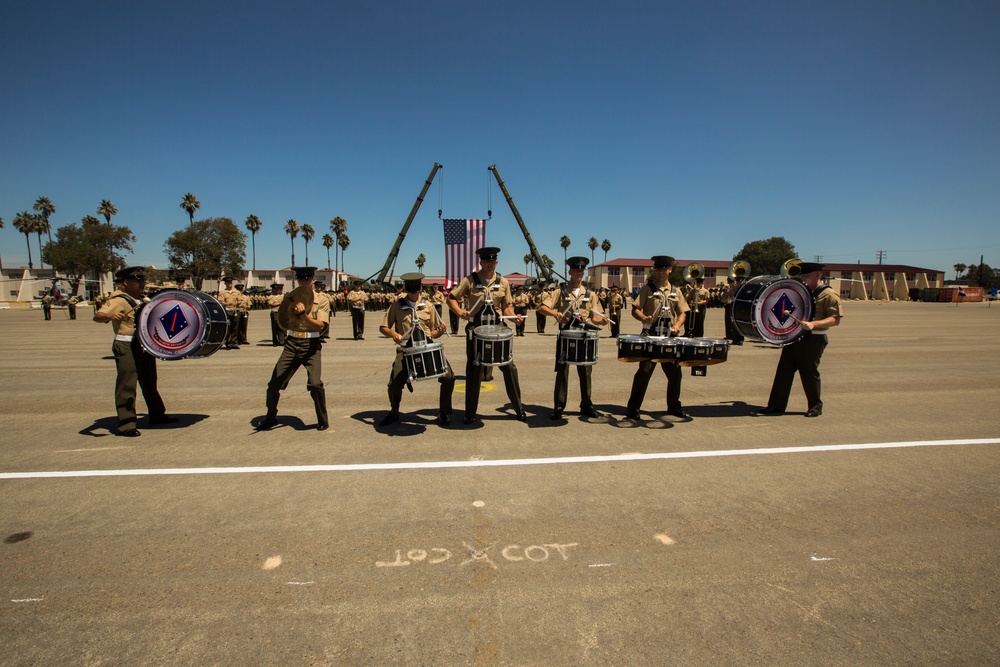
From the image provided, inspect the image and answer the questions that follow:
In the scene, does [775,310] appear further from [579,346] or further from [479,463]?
[479,463]

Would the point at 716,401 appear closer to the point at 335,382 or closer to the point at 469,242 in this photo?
the point at 335,382

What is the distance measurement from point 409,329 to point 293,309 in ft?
4.60

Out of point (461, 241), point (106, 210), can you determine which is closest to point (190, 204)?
point (106, 210)

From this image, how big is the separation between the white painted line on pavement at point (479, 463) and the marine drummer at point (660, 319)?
149 cm

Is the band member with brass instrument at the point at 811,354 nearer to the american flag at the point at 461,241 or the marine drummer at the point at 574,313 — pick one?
the marine drummer at the point at 574,313

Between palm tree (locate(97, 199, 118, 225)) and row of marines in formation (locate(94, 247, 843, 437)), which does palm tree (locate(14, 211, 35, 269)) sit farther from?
row of marines in formation (locate(94, 247, 843, 437))

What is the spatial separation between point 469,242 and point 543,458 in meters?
21.5

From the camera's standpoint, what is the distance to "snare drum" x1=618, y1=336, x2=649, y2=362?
21.2 ft

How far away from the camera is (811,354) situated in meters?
7.27

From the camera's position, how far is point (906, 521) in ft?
13.1

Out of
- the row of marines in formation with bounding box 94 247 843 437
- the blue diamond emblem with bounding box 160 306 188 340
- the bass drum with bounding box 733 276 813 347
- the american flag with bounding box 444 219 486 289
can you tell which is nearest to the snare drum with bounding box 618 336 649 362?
the row of marines in formation with bounding box 94 247 843 437

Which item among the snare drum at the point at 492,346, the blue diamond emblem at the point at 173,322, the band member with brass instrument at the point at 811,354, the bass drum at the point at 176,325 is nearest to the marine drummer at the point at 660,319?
the band member with brass instrument at the point at 811,354

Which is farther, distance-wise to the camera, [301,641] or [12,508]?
[12,508]

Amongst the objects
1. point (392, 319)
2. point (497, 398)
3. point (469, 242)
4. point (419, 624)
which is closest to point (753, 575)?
point (419, 624)
